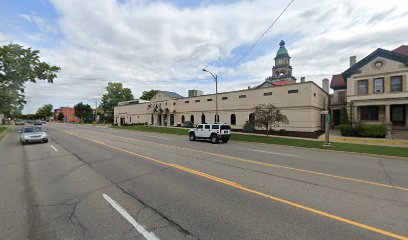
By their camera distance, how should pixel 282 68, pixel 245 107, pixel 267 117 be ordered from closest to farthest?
pixel 267 117 → pixel 245 107 → pixel 282 68

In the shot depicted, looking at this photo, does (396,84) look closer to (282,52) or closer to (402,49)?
(402,49)

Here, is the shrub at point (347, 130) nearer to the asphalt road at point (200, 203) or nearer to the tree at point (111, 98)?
the asphalt road at point (200, 203)

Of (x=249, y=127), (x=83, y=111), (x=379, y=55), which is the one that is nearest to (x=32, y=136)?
(x=249, y=127)

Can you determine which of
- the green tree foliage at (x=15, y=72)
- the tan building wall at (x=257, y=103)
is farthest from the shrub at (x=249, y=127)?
the green tree foliage at (x=15, y=72)

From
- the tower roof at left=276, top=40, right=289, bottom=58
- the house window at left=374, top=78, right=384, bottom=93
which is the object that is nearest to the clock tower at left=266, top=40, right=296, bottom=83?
the tower roof at left=276, top=40, right=289, bottom=58

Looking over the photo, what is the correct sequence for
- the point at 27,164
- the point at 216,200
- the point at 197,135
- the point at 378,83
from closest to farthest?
1. the point at 216,200
2. the point at 27,164
3. the point at 197,135
4. the point at 378,83

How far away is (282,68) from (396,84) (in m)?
53.0

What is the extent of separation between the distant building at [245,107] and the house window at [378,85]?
19.8ft

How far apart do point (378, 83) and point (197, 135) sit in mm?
22551

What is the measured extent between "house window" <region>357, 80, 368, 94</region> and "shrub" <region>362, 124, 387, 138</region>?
5.33 m

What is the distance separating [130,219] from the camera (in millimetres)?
3816

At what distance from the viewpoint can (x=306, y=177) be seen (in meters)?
6.89

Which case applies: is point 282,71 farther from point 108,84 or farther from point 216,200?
point 216,200

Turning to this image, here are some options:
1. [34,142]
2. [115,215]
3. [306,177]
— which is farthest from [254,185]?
[34,142]
